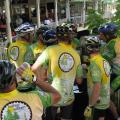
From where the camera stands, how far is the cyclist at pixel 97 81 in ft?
16.1

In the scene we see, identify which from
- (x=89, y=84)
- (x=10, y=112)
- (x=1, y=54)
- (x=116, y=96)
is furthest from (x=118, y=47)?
(x=1, y=54)

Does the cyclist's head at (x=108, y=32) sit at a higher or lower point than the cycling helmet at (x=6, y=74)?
higher

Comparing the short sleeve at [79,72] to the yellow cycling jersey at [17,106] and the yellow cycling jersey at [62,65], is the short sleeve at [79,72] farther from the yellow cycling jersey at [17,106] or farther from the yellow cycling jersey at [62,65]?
the yellow cycling jersey at [17,106]

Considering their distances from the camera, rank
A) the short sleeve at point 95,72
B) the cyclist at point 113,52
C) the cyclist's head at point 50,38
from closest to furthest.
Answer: the short sleeve at point 95,72 < the cyclist's head at point 50,38 < the cyclist at point 113,52

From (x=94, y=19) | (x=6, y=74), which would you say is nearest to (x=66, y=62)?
(x=6, y=74)

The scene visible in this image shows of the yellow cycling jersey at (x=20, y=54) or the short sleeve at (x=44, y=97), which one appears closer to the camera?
the short sleeve at (x=44, y=97)

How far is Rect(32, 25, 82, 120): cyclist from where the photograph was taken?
501cm

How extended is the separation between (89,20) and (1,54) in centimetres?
260

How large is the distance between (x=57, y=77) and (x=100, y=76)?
0.58 meters

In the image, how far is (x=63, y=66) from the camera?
→ 16.5ft

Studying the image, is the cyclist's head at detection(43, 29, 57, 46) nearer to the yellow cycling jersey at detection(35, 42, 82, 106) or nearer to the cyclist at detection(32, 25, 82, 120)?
the cyclist at detection(32, 25, 82, 120)

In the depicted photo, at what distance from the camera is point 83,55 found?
6906 mm

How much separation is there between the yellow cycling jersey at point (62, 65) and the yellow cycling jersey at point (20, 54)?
113 centimetres

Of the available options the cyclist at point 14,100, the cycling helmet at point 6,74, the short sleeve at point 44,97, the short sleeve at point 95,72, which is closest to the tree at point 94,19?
the short sleeve at point 95,72
